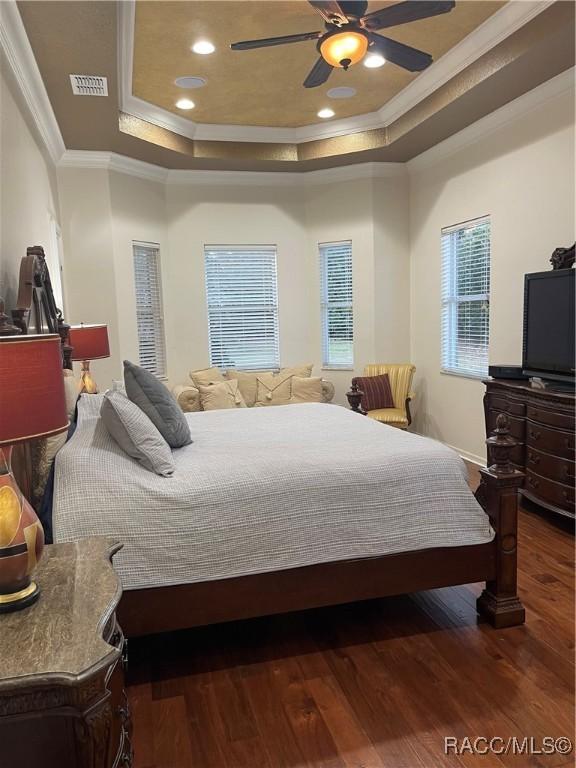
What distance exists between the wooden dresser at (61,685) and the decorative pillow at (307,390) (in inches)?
181

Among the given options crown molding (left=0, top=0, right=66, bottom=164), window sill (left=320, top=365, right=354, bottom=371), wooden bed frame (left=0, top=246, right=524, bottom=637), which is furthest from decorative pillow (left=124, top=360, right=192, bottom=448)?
window sill (left=320, top=365, right=354, bottom=371)

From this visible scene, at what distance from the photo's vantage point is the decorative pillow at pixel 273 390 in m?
6.03

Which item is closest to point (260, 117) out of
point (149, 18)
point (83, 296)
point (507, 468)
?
point (149, 18)

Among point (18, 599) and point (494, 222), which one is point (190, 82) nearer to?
point (494, 222)

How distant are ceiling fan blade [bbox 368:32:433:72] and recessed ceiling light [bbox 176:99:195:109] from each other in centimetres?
217

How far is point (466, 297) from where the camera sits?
17.5 feet

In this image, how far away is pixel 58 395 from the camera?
4.65ft

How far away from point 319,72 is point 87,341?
2.43m

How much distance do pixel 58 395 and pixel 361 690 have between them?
1623 mm

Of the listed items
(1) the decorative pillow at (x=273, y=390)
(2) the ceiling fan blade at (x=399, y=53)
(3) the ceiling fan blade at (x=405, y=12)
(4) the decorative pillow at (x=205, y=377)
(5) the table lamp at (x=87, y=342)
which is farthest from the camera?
(1) the decorative pillow at (x=273, y=390)

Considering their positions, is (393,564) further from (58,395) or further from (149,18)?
(149,18)

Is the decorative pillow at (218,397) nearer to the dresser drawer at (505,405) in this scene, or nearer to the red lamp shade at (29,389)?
the dresser drawer at (505,405)

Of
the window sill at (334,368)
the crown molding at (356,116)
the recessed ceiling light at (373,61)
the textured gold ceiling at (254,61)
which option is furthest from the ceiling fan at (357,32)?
the window sill at (334,368)

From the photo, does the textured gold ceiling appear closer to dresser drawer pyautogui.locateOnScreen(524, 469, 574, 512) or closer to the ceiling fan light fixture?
the ceiling fan light fixture
